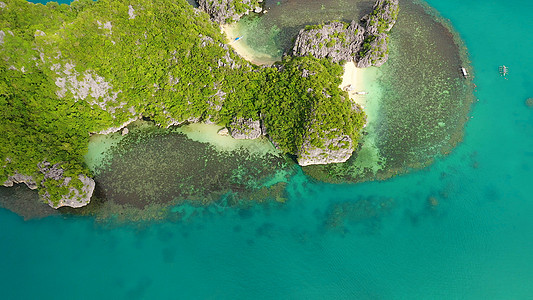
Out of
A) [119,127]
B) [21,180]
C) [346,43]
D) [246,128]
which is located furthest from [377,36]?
[21,180]

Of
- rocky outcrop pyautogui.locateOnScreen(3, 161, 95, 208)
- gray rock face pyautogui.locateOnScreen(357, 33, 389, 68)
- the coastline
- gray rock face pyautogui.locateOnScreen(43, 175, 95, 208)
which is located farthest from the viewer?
gray rock face pyautogui.locateOnScreen(357, 33, 389, 68)

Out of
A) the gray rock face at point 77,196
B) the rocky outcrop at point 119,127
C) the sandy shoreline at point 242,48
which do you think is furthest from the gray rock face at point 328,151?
the gray rock face at point 77,196

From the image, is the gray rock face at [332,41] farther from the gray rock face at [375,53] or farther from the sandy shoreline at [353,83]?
the sandy shoreline at [353,83]

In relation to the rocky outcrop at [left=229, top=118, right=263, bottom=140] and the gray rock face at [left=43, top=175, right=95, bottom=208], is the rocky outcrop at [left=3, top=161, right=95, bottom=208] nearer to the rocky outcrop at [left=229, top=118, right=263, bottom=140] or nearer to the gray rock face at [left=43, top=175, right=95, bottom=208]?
the gray rock face at [left=43, top=175, right=95, bottom=208]

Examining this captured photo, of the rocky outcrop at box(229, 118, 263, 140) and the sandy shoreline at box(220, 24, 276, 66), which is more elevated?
the sandy shoreline at box(220, 24, 276, 66)

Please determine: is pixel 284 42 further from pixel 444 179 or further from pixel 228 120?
pixel 444 179

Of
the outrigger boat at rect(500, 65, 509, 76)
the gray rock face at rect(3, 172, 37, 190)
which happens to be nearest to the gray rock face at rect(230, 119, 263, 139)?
the gray rock face at rect(3, 172, 37, 190)

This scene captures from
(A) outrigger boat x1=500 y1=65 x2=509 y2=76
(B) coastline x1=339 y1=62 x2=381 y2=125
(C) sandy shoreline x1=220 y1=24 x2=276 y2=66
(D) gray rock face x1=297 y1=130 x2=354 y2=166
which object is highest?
(A) outrigger boat x1=500 y1=65 x2=509 y2=76
